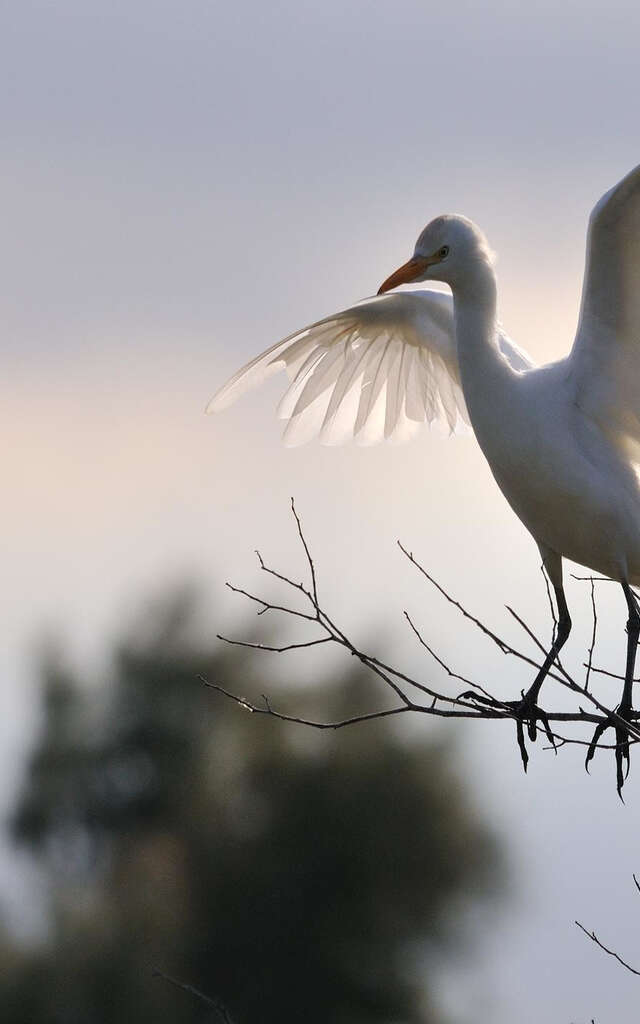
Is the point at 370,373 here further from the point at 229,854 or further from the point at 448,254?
the point at 229,854

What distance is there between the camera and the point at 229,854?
106ft

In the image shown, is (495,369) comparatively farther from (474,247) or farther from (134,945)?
(134,945)

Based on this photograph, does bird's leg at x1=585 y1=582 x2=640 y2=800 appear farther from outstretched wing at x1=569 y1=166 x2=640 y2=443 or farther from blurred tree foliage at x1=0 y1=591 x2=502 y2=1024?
blurred tree foliage at x1=0 y1=591 x2=502 y2=1024

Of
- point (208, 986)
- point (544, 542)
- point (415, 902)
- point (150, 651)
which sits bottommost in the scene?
point (544, 542)

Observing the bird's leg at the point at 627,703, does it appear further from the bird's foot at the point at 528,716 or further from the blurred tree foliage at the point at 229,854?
the blurred tree foliage at the point at 229,854

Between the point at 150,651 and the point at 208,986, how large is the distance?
9.04m

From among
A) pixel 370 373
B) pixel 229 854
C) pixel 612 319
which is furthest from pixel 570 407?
pixel 229 854

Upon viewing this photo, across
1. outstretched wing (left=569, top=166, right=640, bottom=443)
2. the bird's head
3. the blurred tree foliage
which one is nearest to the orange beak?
the bird's head

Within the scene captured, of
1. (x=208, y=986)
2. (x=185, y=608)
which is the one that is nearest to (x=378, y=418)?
(x=208, y=986)

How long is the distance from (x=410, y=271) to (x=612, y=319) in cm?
76

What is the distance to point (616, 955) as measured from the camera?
17.5 ft

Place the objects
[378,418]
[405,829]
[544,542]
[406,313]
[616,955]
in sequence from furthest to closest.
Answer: [405,829] → [378,418] → [406,313] → [544,542] → [616,955]

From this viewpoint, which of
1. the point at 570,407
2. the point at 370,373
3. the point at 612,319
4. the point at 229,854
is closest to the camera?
the point at 612,319

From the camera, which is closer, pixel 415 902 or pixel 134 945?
pixel 134 945
